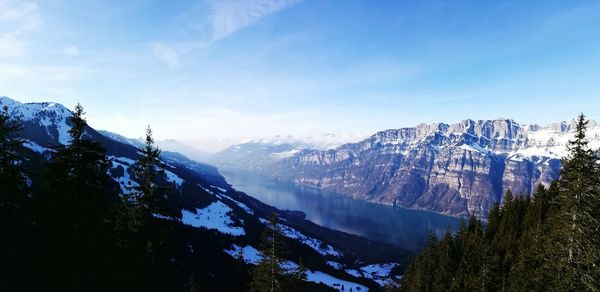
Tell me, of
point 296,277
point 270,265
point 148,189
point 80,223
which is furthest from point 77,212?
point 296,277

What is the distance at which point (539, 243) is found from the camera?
3209cm

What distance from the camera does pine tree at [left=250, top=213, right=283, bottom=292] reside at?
30844 millimetres

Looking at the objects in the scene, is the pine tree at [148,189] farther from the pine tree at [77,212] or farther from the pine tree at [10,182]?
the pine tree at [10,182]

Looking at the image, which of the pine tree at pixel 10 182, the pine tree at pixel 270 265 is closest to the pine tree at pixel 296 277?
the pine tree at pixel 270 265

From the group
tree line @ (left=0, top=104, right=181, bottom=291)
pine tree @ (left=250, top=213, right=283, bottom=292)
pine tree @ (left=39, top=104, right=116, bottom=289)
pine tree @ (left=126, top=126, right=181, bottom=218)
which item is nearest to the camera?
tree line @ (left=0, top=104, right=181, bottom=291)

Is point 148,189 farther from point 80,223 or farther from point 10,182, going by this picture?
point 10,182

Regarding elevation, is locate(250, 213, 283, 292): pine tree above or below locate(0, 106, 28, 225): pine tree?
below

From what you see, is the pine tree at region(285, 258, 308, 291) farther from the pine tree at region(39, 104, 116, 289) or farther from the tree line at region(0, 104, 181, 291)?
the pine tree at region(39, 104, 116, 289)

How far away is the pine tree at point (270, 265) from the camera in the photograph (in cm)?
3084

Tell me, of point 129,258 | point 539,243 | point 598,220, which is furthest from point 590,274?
point 129,258

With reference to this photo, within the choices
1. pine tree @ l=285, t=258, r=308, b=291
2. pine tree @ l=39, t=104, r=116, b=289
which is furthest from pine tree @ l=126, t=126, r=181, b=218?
pine tree @ l=285, t=258, r=308, b=291

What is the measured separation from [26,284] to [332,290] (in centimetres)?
16475

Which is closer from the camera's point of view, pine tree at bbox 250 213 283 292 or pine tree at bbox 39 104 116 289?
pine tree at bbox 39 104 116 289

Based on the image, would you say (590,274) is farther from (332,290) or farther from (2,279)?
(332,290)
